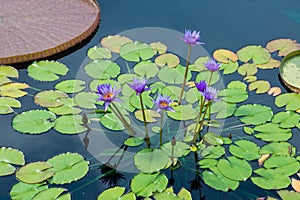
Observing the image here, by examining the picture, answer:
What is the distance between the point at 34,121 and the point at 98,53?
1.62 ft

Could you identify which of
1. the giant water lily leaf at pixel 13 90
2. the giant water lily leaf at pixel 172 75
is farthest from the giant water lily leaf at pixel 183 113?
the giant water lily leaf at pixel 13 90

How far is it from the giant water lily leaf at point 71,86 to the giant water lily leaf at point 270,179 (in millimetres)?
785

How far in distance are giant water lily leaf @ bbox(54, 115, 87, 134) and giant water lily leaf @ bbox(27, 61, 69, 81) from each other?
0.27 m

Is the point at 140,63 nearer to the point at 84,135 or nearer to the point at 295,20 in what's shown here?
the point at 84,135

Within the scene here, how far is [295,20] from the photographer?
8.61 feet

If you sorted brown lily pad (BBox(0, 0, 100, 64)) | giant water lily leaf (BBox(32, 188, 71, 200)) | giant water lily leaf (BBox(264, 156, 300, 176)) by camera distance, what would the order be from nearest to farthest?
giant water lily leaf (BBox(32, 188, 71, 200)) < giant water lily leaf (BBox(264, 156, 300, 176)) < brown lily pad (BBox(0, 0, 100, 64))

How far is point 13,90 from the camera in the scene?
2070mm

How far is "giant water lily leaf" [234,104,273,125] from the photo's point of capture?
194 cm

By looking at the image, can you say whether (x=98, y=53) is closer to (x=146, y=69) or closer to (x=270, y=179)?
(x=146, y=69)

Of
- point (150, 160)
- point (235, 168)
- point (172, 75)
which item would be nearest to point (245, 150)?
point (235, 168)

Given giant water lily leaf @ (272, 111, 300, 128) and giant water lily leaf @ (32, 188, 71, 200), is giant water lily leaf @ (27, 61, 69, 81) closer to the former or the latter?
giant water lily leaf @ (32, 188, 71, 200)

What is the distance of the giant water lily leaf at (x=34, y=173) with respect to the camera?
1.68 metres

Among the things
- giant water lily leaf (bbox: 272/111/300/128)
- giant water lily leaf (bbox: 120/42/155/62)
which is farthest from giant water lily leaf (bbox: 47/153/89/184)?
giant water lily leaf (bbox: 272/111/300/128)

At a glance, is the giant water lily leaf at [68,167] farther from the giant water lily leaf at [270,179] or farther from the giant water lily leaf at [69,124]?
the giant water lily leaf at [270,179]
